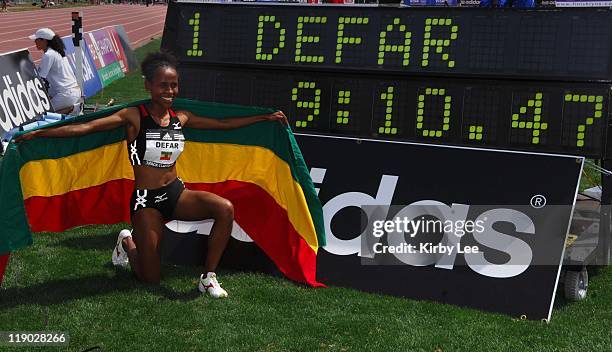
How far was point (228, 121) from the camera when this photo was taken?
271 inches

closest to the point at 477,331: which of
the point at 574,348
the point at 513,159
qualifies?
the point at 574,348

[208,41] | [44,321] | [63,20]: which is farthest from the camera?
[63,20]

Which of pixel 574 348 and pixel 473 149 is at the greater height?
pixel 473 149

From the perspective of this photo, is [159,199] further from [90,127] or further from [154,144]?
[90,127]

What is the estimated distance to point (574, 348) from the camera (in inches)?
211

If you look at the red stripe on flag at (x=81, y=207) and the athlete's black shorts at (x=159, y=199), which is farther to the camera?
the red stripe on flag at (x=81, y=207)

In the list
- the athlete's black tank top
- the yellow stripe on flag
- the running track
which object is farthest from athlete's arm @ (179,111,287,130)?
the running track

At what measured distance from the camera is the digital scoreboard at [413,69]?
6.31 metres

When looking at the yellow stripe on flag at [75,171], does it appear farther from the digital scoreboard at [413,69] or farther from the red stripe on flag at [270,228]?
the digital scoreboard at [413,69]

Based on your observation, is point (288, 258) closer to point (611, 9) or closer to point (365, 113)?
point (365, 113)

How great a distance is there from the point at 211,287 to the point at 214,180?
127 centimetres

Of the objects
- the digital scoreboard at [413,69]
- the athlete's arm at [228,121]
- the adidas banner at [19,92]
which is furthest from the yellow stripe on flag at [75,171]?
the adidas banner at [19,92]

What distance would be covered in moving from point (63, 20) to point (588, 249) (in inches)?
2211

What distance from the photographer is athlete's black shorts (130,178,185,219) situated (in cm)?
634
